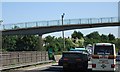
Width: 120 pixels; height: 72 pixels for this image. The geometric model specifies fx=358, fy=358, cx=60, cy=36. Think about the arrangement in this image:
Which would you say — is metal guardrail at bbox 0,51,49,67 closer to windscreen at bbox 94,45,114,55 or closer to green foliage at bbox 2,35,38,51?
windscreen at bbox 94,45,114,55

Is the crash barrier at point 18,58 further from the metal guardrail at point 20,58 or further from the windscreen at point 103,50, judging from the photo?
the windscreen at point 103,50

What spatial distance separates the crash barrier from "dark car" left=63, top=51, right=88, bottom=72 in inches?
175

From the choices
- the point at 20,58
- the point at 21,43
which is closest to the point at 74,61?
the point at 20,58

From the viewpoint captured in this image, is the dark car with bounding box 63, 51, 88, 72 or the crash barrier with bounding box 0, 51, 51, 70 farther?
the crash barrier with bounding box 0, 51, 51, 70

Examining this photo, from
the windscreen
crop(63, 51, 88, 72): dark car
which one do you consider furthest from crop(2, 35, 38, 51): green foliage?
the windscreen

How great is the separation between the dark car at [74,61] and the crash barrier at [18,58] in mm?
4441

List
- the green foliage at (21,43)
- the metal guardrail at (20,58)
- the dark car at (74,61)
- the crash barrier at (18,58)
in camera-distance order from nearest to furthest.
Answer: the dark car at (74,61) → the crash barrier at (18,58) → the metal guardrail at (20,58) → the green foliage at (21,43)

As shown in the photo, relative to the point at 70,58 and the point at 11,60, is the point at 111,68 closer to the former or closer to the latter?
the point at 70,58

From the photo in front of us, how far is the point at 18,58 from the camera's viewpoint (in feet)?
110

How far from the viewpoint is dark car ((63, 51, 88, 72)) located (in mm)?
27625

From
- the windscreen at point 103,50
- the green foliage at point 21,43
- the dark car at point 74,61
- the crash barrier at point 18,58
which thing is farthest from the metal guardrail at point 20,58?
the green foliage at point 21,43

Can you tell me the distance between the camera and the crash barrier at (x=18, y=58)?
28750 mm

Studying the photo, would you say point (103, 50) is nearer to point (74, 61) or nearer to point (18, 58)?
point (74, 61)

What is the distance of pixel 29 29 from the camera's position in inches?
3206
